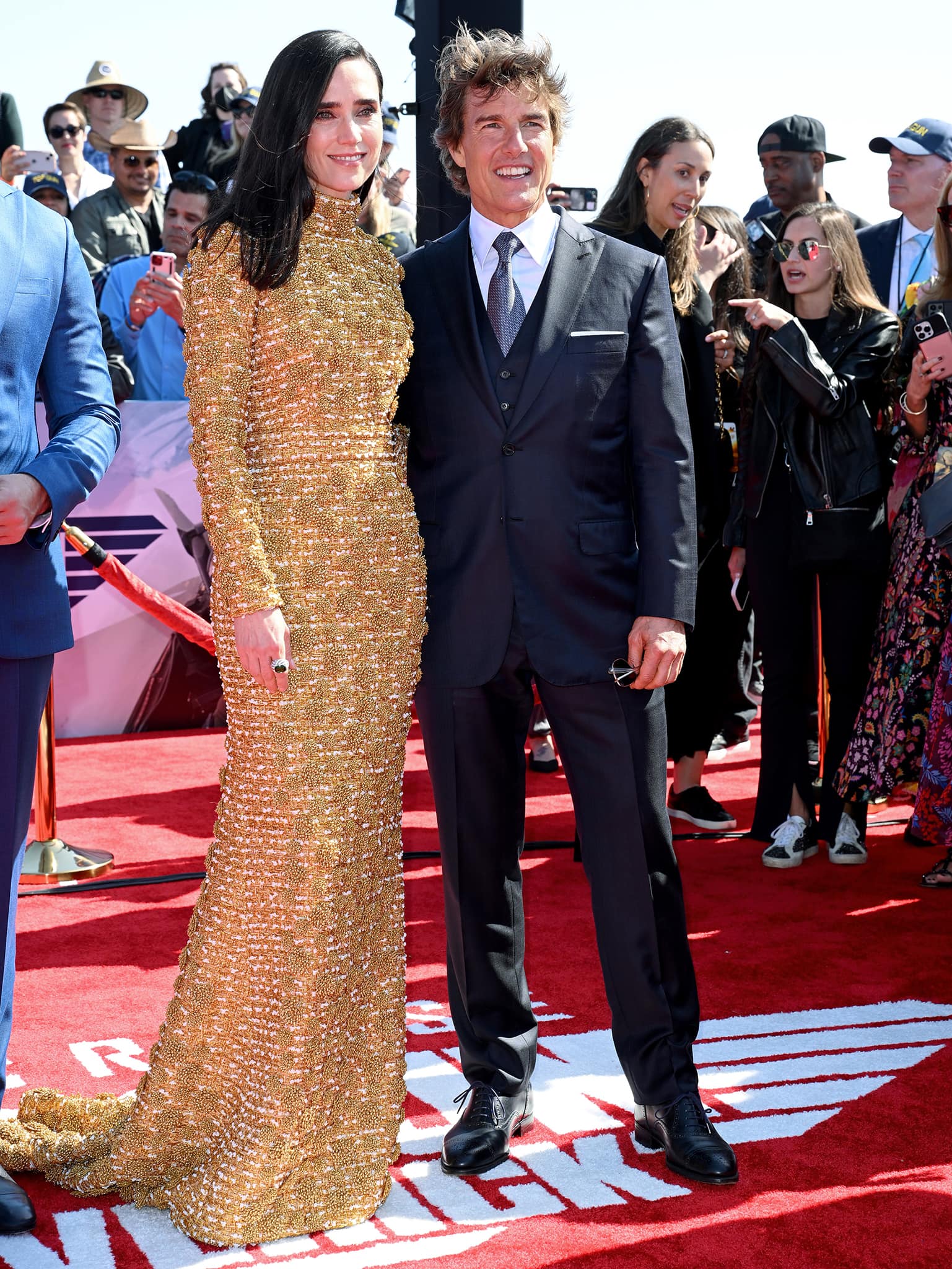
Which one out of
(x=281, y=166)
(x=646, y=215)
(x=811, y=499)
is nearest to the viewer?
(x=281, y=166)

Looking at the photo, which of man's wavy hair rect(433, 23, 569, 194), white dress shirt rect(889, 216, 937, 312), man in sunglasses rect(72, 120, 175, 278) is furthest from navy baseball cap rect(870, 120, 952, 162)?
man in sunglasses rect(72, 120, 175, 278)

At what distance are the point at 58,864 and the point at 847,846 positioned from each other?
8.47 ft

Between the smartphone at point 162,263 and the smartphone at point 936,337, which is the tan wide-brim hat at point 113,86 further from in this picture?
the smartphone at point 936,337

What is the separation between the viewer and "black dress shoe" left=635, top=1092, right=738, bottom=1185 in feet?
8.61

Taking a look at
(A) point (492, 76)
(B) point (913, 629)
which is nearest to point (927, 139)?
(B) point (913, 629)

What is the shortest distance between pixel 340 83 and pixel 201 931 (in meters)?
1.51

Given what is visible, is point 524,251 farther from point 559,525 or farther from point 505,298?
point 559,525

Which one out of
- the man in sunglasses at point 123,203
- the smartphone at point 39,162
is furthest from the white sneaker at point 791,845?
the smartphone at point 39,162

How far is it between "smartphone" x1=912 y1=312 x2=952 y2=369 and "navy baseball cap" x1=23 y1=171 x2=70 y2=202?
5.02 metres

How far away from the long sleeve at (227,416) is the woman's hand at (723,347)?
232 cm

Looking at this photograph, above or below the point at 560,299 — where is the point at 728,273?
above

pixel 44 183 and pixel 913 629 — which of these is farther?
pixel 44 183

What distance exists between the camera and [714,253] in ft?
15.8

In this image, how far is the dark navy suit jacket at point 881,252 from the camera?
6.15 meters
